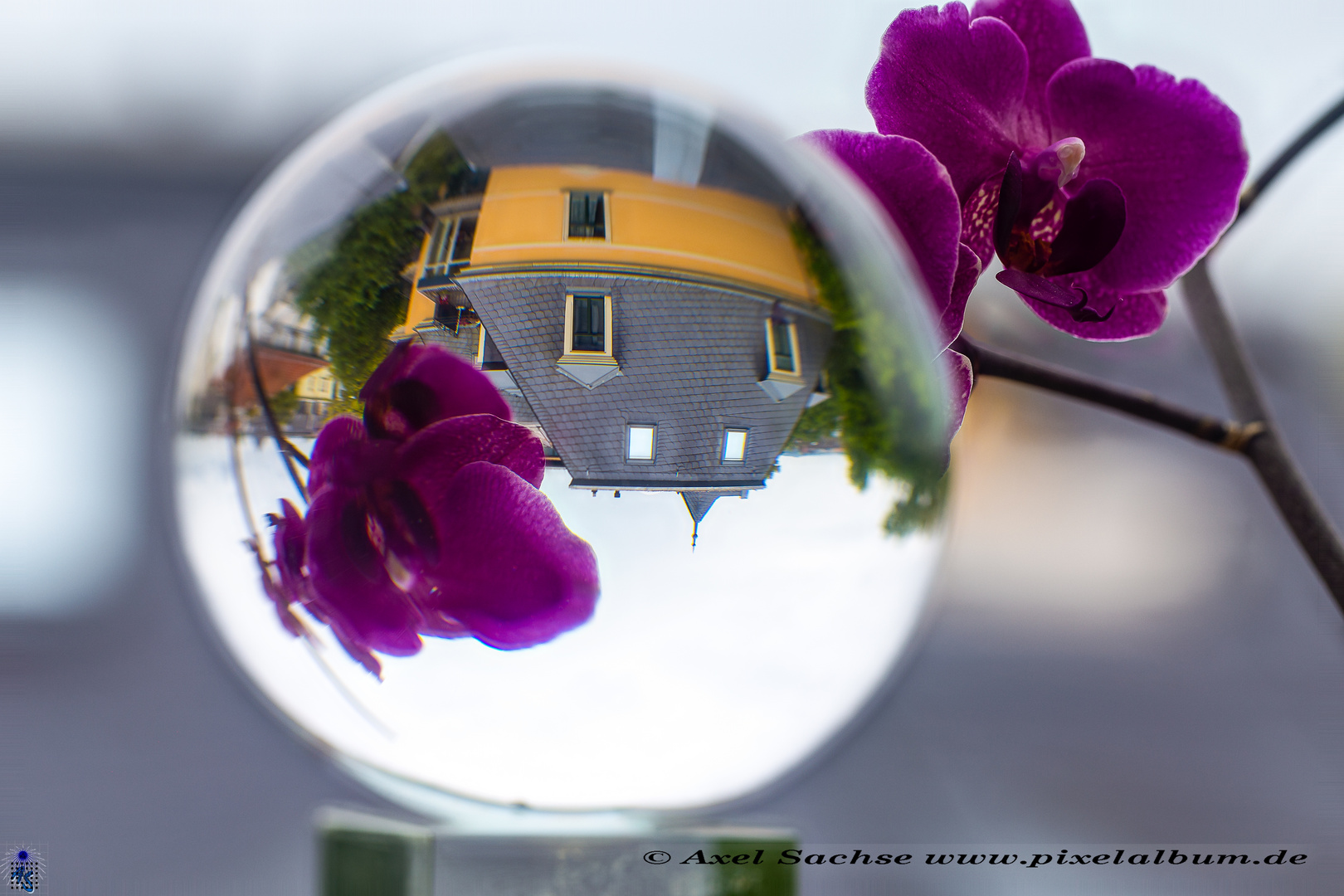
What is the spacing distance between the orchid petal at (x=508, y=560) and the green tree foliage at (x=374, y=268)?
0.12 feet

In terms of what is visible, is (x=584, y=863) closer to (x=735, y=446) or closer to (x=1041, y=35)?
(x=735, y=446)

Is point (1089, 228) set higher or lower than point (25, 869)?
higher

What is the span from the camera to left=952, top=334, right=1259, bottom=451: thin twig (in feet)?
0.76

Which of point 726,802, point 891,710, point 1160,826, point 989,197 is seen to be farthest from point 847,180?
point 891,710

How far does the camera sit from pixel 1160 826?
69 cm

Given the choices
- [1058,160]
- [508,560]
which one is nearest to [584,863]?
[508,560]

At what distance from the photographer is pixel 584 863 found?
235mm

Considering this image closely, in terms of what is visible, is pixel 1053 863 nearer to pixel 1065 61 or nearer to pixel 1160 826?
pixel 1065 61

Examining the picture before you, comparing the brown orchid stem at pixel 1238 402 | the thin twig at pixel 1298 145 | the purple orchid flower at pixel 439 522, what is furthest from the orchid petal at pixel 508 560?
the thin twig at pixel 1298 145

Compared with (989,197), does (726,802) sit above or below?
below

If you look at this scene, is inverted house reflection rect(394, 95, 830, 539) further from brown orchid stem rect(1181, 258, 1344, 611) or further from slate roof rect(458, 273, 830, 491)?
brown orchid stem rect(1181, 258, 1344, 611)

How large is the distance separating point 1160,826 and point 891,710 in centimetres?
57

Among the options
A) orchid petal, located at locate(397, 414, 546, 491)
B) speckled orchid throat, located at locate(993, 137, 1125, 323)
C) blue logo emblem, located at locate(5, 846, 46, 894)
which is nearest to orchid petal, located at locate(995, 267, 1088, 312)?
speckled orchid throat, located at locate(993, 137, 1125, 323)

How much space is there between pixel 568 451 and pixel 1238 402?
0.20 metres
